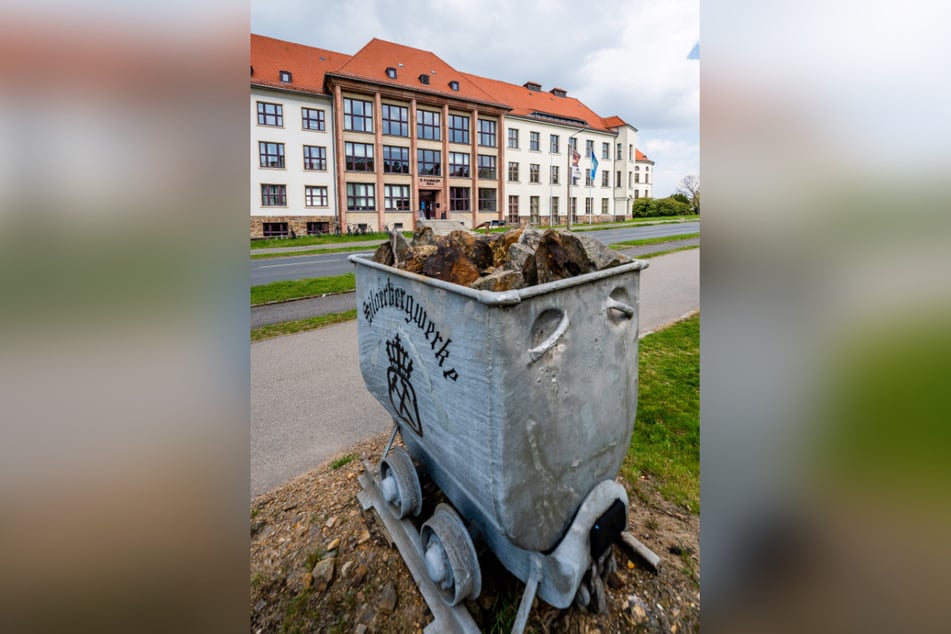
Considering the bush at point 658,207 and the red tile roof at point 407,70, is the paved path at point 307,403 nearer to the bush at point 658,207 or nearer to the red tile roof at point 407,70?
the red tile roof at point 407,70

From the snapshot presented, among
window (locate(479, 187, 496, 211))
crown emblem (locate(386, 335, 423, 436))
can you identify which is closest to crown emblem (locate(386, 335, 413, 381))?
crown emblem (locate(386, 335, 423, 436))

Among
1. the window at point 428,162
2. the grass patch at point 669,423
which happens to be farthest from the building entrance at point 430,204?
the grass patch at point 669,423

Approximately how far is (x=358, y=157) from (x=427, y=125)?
18.0 ft

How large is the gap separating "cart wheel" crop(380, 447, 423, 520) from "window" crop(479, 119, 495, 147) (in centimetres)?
3457

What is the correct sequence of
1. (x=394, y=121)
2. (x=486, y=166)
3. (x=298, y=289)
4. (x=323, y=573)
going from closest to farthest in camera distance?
(x=323, y=573) < (x=298, y=289) < (x=394, y=121) < (x=486, y=166)

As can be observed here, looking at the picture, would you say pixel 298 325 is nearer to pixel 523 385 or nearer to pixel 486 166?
pixel 523 385

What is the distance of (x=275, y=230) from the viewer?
27.6 meters

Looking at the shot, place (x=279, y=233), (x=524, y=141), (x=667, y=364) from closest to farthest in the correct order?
(x=667, y=364) → (x=279, y=233) → (x=524, y=141)

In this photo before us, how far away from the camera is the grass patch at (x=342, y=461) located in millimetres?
3270

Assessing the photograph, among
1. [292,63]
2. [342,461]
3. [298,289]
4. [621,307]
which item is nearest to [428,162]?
[292,63]

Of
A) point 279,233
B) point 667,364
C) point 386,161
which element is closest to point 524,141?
point 386,161
